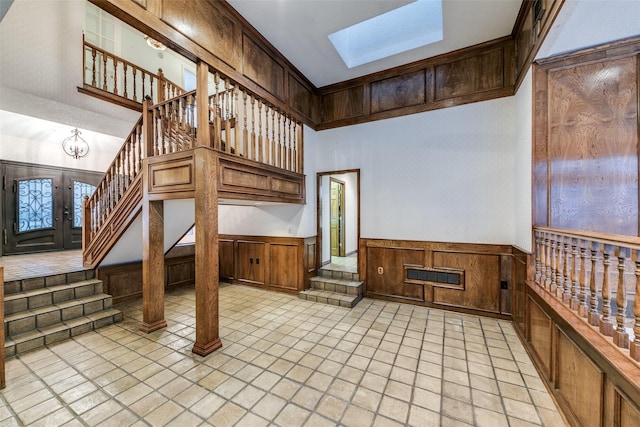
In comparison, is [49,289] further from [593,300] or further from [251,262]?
[593,300]

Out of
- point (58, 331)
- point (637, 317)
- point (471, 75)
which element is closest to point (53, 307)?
point (58, 331)

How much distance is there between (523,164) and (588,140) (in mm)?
569

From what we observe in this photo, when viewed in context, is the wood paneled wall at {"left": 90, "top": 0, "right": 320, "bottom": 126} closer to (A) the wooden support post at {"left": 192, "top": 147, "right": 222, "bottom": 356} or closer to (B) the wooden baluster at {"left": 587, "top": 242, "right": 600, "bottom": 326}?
(A) the wooden support post at {"left": 192, "top": 147, "right": 222, "bottom": 356}

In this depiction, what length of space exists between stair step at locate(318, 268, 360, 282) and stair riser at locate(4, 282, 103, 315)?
11.4 ft

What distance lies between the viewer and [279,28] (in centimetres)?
312

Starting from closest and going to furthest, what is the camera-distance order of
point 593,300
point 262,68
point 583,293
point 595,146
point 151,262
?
point 593,300 < point 583,293 < point 595,146 < point 151,262 < point 262,68

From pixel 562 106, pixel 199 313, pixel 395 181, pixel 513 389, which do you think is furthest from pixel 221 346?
pixel 562 106

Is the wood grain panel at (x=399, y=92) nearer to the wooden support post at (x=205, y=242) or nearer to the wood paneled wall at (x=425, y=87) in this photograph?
the wood paneled wall at (x=425, y=87)

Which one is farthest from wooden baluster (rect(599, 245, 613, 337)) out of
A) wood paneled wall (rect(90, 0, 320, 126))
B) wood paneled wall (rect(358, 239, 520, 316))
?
wood paneled wall (rect(90, 0, 320, 126))

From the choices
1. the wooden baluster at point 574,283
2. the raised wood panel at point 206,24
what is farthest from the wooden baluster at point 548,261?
the raised wood panel at point 206,24

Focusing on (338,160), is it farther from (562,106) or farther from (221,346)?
(221,346)

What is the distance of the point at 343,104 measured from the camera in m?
4.54

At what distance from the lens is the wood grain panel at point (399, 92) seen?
12.8 ft

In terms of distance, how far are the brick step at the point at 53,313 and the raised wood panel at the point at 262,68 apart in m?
3.64
